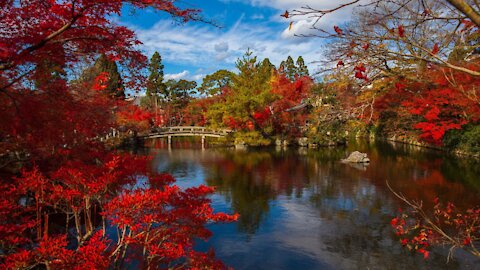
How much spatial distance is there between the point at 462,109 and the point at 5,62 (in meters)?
22.8

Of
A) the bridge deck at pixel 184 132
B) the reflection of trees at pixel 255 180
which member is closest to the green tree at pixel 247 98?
the bridge deck at pixel 184 132

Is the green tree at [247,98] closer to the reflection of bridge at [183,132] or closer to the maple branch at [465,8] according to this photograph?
the reflection of bridge at [183,132]

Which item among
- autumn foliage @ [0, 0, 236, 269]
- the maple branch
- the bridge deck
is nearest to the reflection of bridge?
the bridge deck

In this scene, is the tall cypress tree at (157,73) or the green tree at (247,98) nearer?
the green tree at (247,98)

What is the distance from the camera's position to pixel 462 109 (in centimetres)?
2053

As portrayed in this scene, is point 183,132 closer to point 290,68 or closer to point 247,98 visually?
point 247,98

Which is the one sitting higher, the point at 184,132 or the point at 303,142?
the point at 184,132

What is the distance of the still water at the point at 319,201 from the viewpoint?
8391 mm

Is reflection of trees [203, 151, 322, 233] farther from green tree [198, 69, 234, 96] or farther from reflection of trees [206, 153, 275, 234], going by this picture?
green tree [198, 69, 234, 96]

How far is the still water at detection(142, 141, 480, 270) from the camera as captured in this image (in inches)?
330

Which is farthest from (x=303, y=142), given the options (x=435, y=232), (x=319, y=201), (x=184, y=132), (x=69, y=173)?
(x=69, y=173)

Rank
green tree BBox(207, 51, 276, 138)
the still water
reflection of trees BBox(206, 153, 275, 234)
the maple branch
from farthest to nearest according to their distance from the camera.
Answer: green tree BBox(207, 51, 276, 138), reflection of trees BBox(206, 153, 275, 234), the still water, the maple branch

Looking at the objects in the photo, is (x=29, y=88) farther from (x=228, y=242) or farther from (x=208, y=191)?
(x=228, y=242)

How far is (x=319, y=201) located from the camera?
13.3 meters
